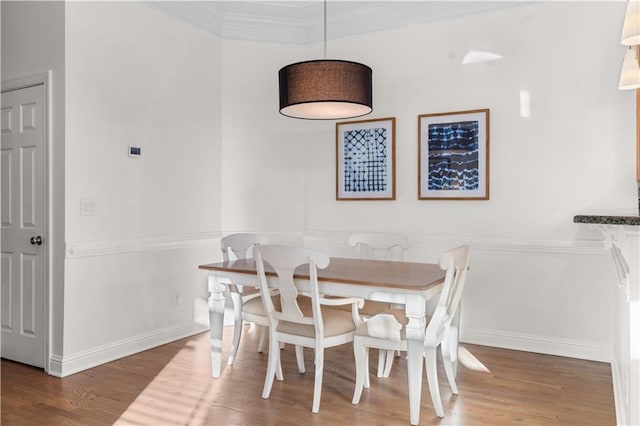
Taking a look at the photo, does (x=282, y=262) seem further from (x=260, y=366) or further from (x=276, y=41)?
(x=276, y=41)

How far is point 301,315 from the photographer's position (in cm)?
283

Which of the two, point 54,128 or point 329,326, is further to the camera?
point 54,128

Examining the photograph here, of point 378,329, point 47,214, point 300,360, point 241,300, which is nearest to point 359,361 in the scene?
point 378,329

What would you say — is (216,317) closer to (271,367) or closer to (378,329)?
(271,367)

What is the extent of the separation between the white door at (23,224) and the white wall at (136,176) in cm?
26

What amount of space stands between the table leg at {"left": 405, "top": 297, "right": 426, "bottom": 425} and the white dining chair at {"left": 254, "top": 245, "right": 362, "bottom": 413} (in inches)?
15.4

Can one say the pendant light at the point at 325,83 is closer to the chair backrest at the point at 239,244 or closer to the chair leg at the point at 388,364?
the chair backrest at the point at 239,244

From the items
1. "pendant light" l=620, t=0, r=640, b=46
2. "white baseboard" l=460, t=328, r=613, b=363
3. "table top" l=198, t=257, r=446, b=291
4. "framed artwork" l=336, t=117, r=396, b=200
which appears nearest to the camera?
"pendant light" l=620, t=0, r=640, b=46

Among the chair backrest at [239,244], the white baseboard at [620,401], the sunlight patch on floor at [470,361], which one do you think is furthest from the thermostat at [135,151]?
the white baseboard at [620,401]

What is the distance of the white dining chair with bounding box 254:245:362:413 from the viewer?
2.70 metres

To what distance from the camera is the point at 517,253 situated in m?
3.92

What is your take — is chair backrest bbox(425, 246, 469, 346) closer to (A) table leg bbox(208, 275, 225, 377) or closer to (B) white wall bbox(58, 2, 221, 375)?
(A) table leg bbox(208, 275, 225, 377)

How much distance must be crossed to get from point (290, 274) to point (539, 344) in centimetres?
222

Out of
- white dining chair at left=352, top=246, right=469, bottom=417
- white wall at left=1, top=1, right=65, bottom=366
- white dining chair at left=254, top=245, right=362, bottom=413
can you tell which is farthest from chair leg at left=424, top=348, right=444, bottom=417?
white wall at left=1, top=1, right=65, bottom=366
